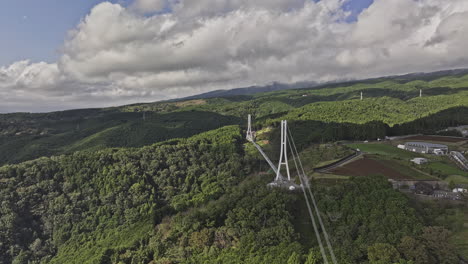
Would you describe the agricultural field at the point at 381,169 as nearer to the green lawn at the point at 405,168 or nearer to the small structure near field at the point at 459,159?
the green lawn at the point at 405,168

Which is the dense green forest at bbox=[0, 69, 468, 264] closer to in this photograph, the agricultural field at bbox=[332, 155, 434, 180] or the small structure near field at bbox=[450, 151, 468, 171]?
the agricultural field at bbox=[332, 155, 434, 180]

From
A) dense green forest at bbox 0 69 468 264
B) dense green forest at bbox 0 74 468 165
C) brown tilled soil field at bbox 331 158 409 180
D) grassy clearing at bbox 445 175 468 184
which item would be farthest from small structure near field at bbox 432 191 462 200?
dense green forest at bbox 0 74 468 165

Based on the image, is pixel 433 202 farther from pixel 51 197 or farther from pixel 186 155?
pixel 51 197

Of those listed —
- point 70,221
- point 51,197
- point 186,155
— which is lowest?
point 70,221

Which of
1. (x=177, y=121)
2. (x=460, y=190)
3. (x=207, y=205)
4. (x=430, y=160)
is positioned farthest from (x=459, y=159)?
(x=177, y=121)

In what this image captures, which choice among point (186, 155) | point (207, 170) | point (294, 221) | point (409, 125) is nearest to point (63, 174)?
point (186, 155)

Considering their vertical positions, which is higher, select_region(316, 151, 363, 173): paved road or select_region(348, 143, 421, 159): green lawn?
select_region(316, 151, 363, 173): paved road

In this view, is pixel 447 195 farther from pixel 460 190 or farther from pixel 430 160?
pixel 430 160
